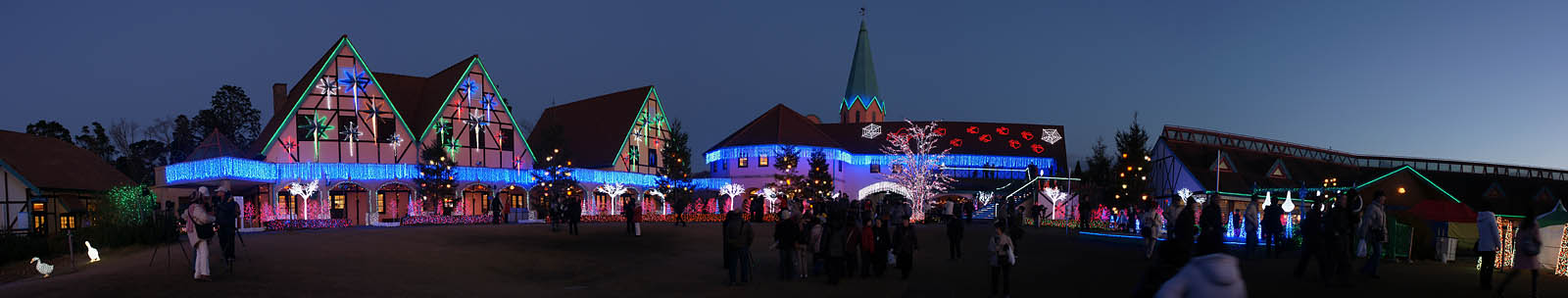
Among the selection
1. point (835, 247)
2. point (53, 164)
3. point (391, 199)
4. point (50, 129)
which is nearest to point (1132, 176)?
point (835, 247)

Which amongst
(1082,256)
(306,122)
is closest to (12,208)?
(306,122)

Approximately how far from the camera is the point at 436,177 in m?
37.4

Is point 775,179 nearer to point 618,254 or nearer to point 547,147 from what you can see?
point 547,147

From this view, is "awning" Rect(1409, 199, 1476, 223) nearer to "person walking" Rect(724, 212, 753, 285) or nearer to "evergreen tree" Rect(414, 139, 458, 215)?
"person walking" Rect(724, 212, 753, 285)

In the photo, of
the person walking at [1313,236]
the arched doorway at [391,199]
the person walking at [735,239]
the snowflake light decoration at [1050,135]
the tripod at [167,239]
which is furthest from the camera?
the snowflake light decoration at [1050,135]

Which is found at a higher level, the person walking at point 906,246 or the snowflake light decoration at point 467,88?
the snowflake light decoration at point 467,88

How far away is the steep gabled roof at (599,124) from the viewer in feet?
159

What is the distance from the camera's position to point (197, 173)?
3238cm

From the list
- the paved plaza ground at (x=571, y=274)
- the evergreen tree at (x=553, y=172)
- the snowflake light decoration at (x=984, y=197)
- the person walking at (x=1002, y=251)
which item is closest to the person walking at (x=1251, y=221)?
the paved plaza ground at (x=571, y=274)

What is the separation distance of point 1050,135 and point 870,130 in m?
11.5

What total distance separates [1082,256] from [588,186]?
98.1 feet

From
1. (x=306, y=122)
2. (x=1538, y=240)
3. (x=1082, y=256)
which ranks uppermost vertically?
(x=306, y=122)

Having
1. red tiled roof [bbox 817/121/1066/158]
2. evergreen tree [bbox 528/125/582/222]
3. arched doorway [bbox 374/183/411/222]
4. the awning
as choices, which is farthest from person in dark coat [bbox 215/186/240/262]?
red tiled roof [bbox 817/121/1066/158]

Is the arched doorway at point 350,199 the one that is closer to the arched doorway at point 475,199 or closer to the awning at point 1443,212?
the arched doorway at point 475,199
